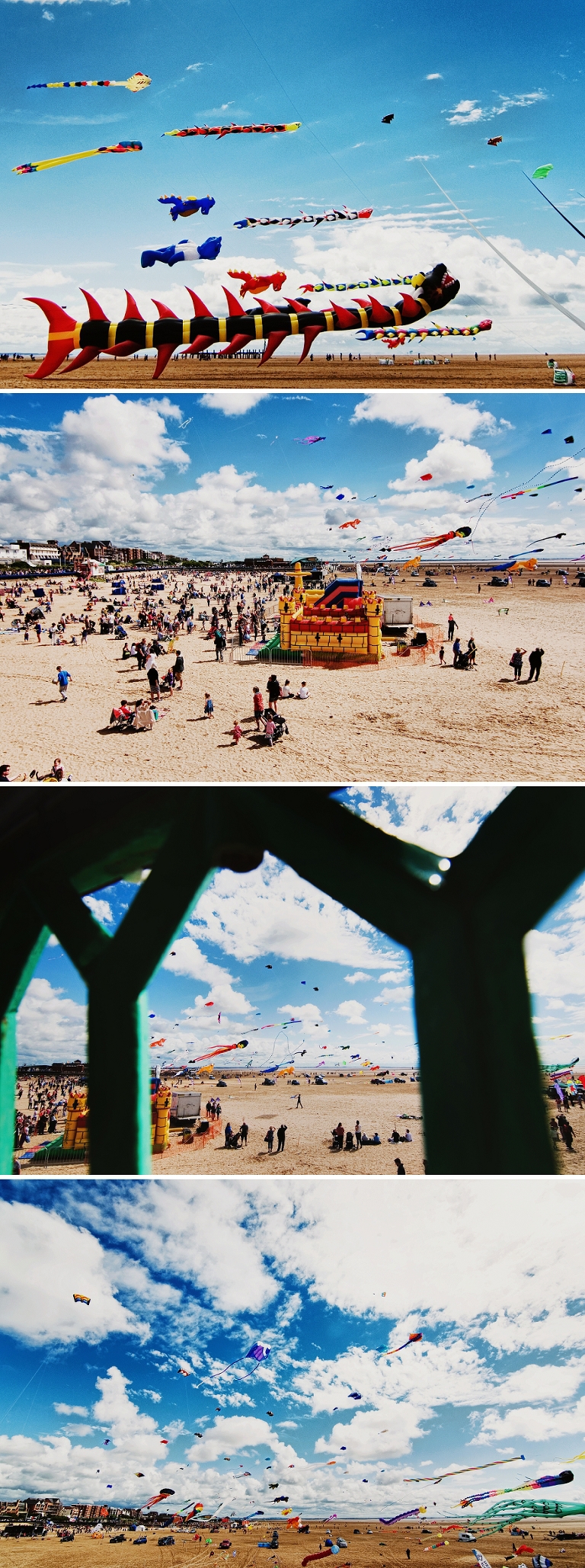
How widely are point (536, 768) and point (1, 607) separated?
10.0 metres

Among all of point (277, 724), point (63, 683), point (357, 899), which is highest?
point (63, 683)

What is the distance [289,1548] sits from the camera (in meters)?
3.46

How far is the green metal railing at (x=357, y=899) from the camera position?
742mm

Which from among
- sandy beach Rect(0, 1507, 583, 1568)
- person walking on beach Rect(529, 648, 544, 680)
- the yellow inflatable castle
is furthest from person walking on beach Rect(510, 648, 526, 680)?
sandy beach Rect(0, 1507, 583, 1568)

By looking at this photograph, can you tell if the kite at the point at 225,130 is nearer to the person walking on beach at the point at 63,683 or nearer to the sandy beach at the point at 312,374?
the sandy beach at the point at 312,374

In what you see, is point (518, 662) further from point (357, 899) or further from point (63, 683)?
point (357, 899)

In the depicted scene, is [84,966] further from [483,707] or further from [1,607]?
[1,607]

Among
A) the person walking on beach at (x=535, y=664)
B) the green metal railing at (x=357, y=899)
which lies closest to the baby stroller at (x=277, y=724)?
the person walking on beach at (x=535, y=664)

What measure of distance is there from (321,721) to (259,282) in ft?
13.2

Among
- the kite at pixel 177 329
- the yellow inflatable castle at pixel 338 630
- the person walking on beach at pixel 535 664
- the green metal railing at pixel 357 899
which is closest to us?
the green metal railing at pixel 357 899

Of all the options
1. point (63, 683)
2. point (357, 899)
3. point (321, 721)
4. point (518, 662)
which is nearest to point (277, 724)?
point (321, 721)

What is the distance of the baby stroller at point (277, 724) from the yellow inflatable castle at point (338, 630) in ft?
7.90

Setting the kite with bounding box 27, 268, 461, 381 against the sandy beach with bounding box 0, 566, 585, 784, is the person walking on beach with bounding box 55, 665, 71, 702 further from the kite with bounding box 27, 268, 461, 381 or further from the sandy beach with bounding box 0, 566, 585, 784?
the kite with bounding box 27, 268, 461, 381

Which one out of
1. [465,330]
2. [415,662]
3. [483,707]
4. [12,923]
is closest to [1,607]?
[415,662]
